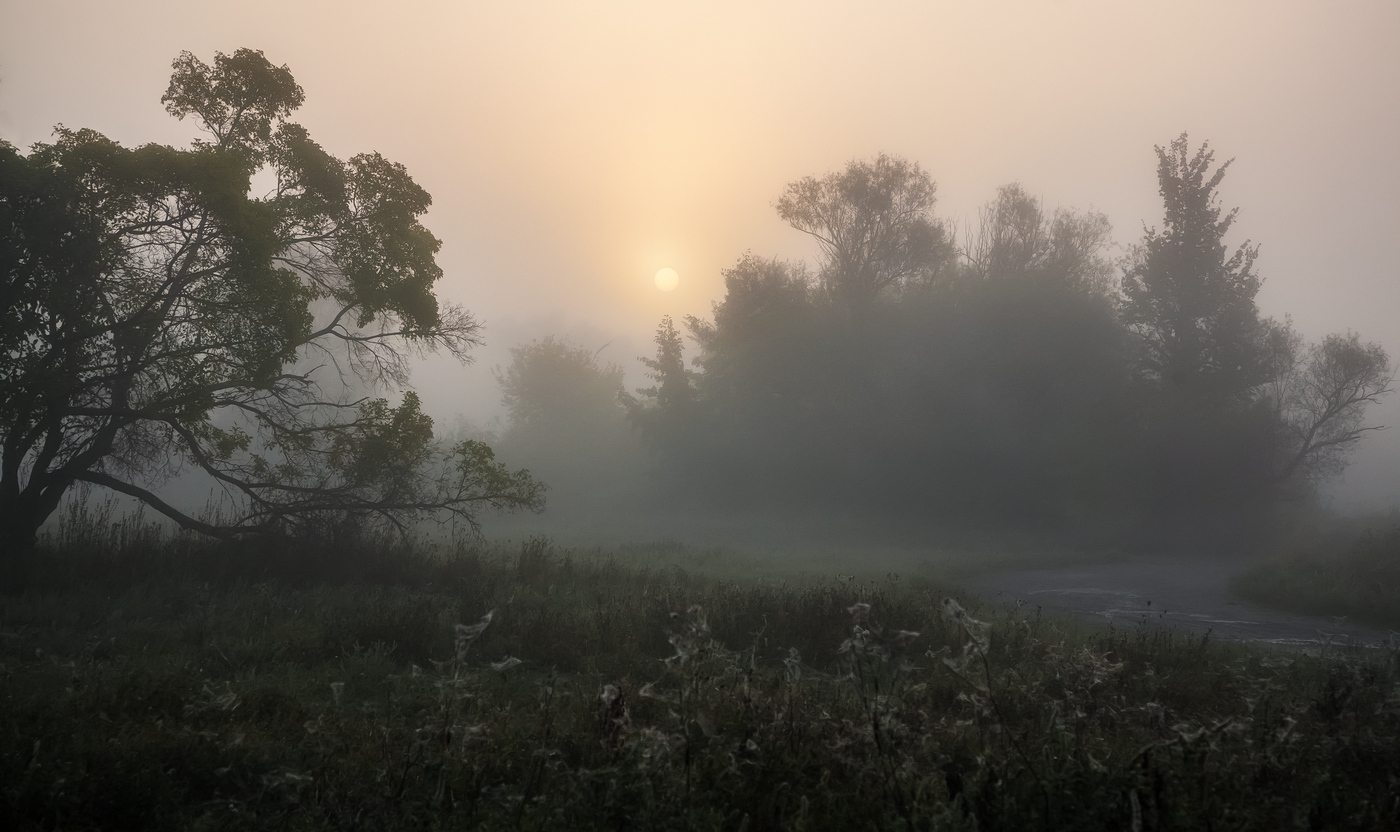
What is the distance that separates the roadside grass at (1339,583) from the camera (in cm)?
1477

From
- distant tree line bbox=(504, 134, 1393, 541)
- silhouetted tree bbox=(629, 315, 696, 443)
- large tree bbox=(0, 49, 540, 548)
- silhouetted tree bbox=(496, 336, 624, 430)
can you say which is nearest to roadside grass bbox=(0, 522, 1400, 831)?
large tree bbox=(0, 49, 540, 548)

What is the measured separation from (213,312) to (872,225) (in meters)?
33.9

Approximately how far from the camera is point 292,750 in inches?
200

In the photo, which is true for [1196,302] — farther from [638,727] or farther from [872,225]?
[638,727]

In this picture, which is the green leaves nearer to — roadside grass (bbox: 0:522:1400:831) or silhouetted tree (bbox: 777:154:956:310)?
roadside grass (bbox: 0:522:1400:831)

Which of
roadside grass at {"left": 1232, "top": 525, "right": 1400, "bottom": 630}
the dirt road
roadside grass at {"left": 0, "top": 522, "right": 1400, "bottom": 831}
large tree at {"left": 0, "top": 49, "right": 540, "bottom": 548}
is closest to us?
roadside grass at {"left": 0, "top": 522, "right": 1400, "bottom": 831}

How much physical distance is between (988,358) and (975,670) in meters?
31.6

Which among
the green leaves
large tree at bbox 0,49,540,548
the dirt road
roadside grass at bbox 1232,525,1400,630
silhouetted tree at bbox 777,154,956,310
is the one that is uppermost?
silhouetted tree at bbox 777,154,956,310

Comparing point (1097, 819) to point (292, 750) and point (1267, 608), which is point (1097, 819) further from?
point (1267, 608)

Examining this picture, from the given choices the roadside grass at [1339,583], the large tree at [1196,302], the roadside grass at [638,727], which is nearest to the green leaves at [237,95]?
the roadside grass at [638,727]

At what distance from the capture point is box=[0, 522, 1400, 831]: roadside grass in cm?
367

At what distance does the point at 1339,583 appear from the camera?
1644cm

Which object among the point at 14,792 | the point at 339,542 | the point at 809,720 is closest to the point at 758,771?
the point at 809,720

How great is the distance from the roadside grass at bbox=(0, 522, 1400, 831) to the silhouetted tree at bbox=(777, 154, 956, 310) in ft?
104
